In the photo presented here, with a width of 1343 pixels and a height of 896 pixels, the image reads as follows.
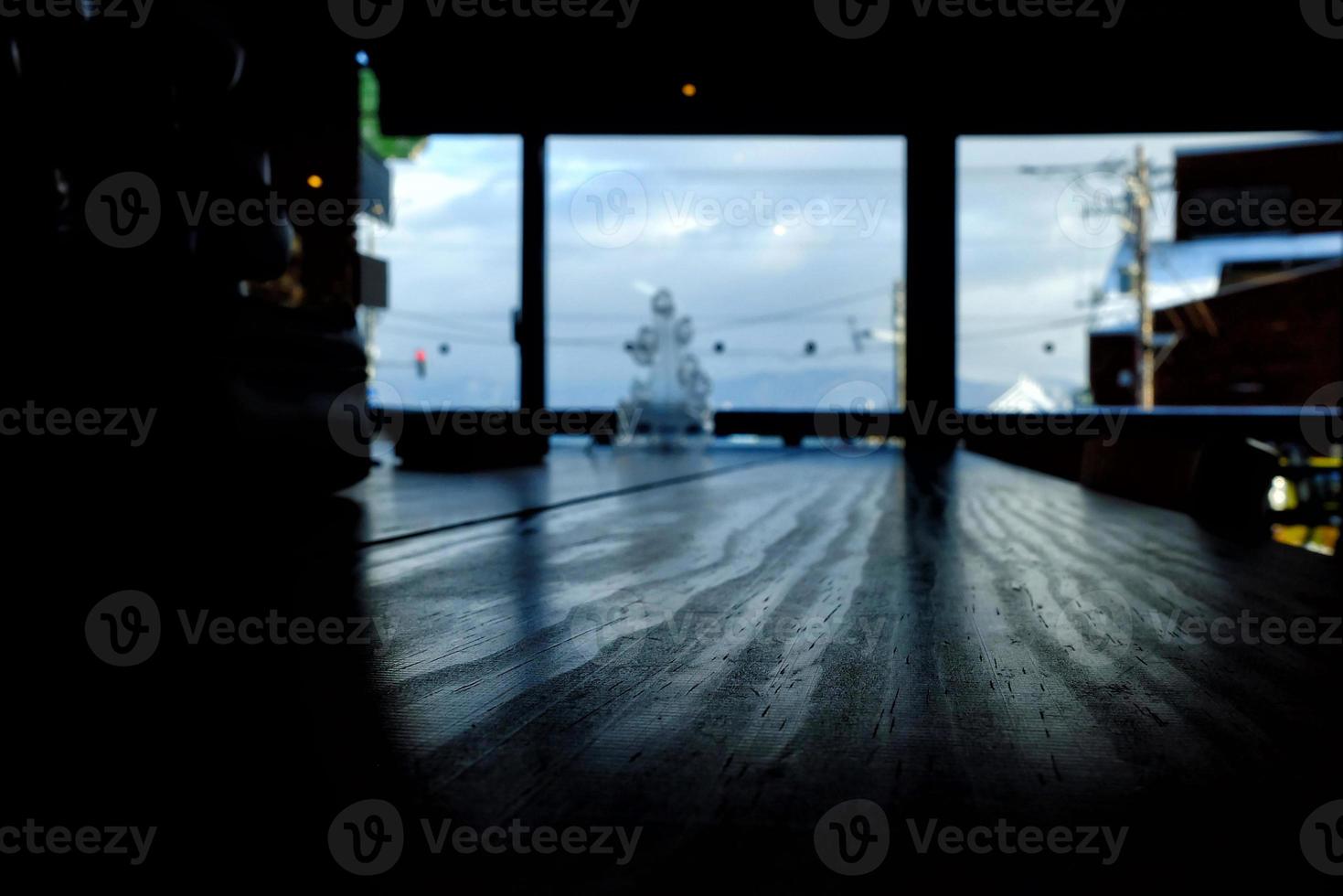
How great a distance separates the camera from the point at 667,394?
3.62 m

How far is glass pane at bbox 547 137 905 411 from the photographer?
183 inches

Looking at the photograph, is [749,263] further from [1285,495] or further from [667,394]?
[1285,495]

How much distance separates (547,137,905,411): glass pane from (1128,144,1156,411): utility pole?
165 centimetres

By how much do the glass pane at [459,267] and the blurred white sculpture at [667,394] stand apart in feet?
3.76

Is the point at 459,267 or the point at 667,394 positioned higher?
the point at 459,267

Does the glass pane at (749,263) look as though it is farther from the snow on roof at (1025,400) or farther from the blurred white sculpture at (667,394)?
the blurred white sculpture at (667,394)

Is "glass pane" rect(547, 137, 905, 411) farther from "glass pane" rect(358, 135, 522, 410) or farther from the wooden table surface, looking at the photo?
the wooden table surface

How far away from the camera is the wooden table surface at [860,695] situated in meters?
0.23

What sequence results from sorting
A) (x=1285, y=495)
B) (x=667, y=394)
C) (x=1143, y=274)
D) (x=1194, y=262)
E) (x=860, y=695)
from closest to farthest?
1. (x=860, y=695)
2. (x=1285, y=495)
3. (x=667, y=394)
4. (x=1194, y=262)
5. (x=1143, y=274)

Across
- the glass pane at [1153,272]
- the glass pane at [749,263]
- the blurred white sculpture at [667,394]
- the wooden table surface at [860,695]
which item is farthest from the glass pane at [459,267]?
the wooden table surface at [860,695]

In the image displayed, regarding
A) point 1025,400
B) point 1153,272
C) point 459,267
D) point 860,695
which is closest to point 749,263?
point 459,267

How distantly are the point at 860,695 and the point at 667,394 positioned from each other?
130 inches

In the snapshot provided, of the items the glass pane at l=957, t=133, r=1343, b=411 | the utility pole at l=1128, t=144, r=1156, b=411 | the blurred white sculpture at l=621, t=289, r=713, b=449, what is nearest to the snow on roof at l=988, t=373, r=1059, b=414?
the glass pane at l=957, t=133, r=1343, b=411

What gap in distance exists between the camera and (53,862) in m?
0.22
